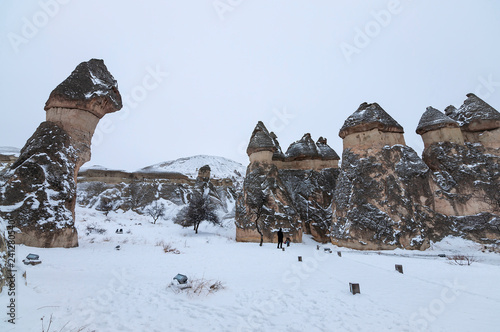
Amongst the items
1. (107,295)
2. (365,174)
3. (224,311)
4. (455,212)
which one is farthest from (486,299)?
(455,212)

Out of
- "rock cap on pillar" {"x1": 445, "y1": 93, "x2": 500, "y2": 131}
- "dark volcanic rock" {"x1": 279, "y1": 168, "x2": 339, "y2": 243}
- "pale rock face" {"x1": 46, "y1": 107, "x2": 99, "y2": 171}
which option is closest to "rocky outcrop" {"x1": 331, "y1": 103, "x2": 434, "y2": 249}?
"dark volcanic rock" {"x1": 279, "y1": 168, "x2": 339, "y2": 243}

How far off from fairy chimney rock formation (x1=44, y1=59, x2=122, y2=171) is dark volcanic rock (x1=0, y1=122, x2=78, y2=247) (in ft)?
1.59

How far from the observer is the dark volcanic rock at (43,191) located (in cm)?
831

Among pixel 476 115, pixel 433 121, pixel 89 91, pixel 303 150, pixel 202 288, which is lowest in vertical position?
pixel 202 288

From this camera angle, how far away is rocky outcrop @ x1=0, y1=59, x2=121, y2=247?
27.8 feet

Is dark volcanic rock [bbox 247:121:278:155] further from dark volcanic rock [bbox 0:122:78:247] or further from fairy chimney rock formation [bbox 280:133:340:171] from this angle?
dark volcanic rock [bbox 0:122:78:247]

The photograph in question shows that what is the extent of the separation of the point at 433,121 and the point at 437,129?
0.64 meters

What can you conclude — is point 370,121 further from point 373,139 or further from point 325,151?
point 325,151

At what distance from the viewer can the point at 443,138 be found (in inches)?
655

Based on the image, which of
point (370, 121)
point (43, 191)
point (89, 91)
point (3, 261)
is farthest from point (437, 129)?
point (43, 191)

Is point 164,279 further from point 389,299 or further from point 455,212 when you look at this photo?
point 455,212

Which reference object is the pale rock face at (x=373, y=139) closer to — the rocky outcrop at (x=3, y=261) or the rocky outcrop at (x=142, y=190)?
the rocky outcrop at (x=3, y=261)

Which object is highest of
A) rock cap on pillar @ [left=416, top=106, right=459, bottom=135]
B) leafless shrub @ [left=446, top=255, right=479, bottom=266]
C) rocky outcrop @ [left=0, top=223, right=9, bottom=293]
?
rock cap on pillar @ [left=416, top=106, right=459, bottom=135]

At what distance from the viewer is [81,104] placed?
11242 millimetres
